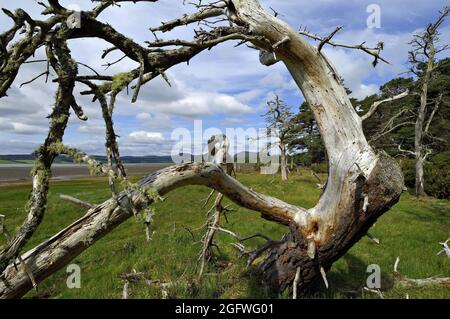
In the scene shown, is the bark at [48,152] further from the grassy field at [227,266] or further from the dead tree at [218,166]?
the grassy field at [227,266]

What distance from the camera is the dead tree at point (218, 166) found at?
2867 millimetres

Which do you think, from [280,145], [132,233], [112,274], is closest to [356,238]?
[112,274]

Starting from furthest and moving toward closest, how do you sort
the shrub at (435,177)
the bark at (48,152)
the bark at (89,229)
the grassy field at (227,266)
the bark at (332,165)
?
the shrub at (435,177), the grassy field at (227,266), the bark at (332,165), the bark at (89,229), the bark at (48,152)

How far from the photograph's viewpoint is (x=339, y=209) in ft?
15.8

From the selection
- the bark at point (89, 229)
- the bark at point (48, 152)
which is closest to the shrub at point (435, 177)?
the bark at point (89, 229)

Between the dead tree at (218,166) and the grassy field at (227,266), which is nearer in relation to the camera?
the dead tree at (218,166)

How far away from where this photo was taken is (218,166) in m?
4.45

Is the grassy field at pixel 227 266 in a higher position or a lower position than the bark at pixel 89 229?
lower

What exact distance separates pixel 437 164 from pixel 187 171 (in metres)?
32.9

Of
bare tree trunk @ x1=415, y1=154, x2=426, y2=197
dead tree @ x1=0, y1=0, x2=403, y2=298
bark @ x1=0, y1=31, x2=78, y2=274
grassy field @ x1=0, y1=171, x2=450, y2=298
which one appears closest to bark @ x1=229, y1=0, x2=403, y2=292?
dead tree @ x1=0, y1=0, x2=403, y2=298

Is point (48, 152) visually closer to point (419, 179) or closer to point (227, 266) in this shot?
point (227, 266)

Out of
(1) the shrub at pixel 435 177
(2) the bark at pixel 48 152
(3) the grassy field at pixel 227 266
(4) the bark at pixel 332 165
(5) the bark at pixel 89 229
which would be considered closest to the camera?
(2) the bark at pixel 48 152

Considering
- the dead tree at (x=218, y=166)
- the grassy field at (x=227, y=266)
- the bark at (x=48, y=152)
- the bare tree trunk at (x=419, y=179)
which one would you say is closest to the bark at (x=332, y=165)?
the dead tree at (x=218, y=166)

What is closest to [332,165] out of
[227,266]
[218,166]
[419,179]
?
[218,166]
